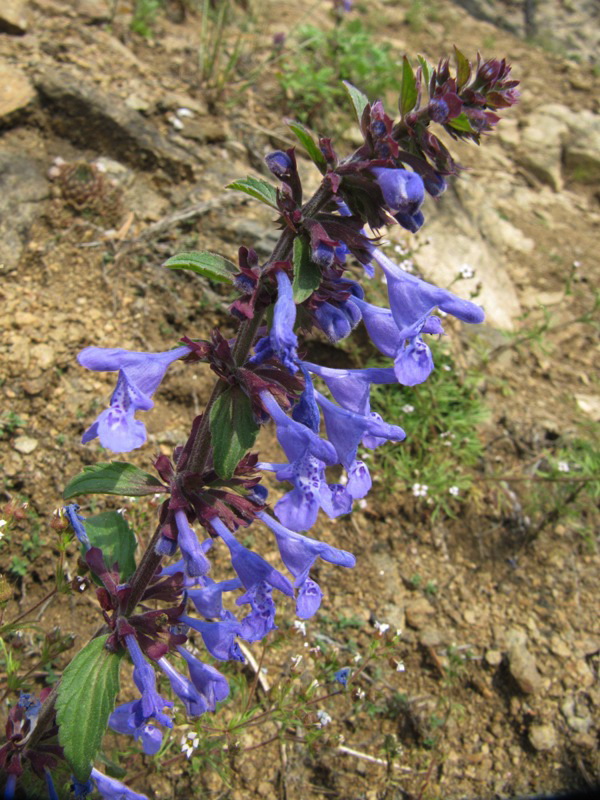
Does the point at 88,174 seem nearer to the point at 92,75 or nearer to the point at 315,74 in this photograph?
the point at 92,75

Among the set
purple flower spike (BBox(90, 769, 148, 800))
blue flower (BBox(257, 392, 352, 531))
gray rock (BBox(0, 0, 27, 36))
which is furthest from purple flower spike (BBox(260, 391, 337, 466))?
gray rock (BBox(0, 0, 27, 36))

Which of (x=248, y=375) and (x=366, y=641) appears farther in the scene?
(x=366, y=641)

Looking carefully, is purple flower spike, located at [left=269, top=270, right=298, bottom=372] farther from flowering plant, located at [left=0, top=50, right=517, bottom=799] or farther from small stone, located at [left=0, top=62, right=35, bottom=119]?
small stone, located at [left=0, top=62, right=35, bottom=119]

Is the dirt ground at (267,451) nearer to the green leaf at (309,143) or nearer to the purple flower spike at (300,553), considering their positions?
the purple flower spike at (300,553)

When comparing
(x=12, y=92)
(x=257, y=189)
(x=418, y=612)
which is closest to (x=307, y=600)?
(x=257, y=189)

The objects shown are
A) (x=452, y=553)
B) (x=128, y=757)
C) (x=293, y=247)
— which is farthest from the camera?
(x=452, y=553)

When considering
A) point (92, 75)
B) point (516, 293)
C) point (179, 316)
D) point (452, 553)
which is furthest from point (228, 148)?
point (452, 553)

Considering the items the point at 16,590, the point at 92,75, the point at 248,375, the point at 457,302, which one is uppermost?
the point at 457,302
